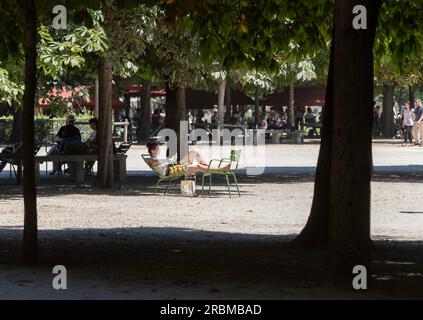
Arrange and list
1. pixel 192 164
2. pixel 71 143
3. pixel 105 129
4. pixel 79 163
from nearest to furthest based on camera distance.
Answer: pixel 192 164
pixel 105 129
pixel 79 163
pixel 71 143

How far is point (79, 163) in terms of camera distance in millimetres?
29016

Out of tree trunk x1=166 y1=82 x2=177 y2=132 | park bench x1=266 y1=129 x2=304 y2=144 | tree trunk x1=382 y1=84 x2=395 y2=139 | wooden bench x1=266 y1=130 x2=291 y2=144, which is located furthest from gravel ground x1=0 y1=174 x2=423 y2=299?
tree trunk x1=382 y1=84 x2=395 y2=139

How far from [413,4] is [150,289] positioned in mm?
8719

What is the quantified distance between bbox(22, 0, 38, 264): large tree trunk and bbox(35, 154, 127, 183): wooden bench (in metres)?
15.1

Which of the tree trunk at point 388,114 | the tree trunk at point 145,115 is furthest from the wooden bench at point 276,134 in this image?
the tree trunk at point 388,114

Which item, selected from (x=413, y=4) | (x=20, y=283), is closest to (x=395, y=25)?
(x=413, y=4)

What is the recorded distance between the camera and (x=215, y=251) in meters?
14.9

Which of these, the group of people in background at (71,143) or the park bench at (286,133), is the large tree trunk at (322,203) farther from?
the park bench at (286,133)

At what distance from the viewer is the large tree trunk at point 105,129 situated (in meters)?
27.0

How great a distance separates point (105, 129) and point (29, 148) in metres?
14.3

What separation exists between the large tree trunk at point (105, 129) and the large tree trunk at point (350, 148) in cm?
1619

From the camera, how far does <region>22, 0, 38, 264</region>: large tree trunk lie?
12.8 meters

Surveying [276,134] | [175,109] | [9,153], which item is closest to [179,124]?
[175,109]

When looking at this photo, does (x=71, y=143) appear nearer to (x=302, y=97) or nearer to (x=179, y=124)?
(x=179, y=124)
